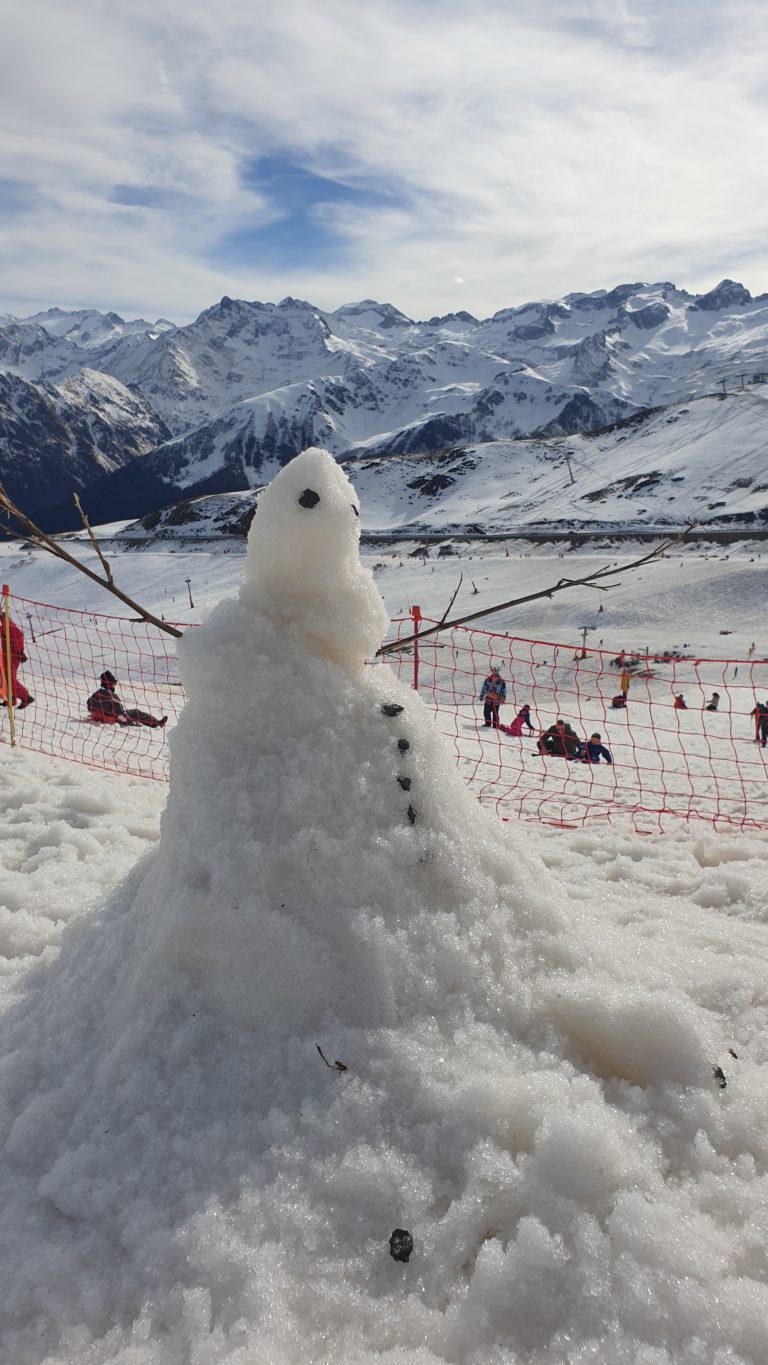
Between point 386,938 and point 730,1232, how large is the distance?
1.20m

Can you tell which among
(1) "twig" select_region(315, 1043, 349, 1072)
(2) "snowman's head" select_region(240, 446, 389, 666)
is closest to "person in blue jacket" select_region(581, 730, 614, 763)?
(2) "snowman's head" select_region(240, 446, 389, 666)

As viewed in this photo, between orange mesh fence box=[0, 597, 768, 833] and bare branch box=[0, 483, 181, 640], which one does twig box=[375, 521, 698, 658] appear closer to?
bare branch box=[0, 483, 181, 640]

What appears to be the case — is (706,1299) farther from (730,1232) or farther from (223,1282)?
(223,1282)

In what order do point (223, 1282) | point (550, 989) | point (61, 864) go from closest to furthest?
point (223, 1282) → point (550, 989) → point (61, 864)

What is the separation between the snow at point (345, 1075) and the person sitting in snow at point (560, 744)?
257 inches

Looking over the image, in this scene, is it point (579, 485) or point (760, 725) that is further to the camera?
point (579, 485)

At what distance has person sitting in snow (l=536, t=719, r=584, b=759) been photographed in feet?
→ 32.2

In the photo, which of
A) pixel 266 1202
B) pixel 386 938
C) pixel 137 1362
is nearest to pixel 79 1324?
pixel 137 1362

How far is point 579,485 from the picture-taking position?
73.2 m

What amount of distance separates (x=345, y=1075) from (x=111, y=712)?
9451mm

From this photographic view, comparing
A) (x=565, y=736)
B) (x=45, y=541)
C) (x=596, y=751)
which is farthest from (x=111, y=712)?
(x=45, y=541)

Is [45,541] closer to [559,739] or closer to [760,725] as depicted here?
[559,739]

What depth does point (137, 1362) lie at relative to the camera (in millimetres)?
1742

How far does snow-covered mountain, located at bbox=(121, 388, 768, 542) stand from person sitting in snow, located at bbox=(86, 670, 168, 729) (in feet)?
154
